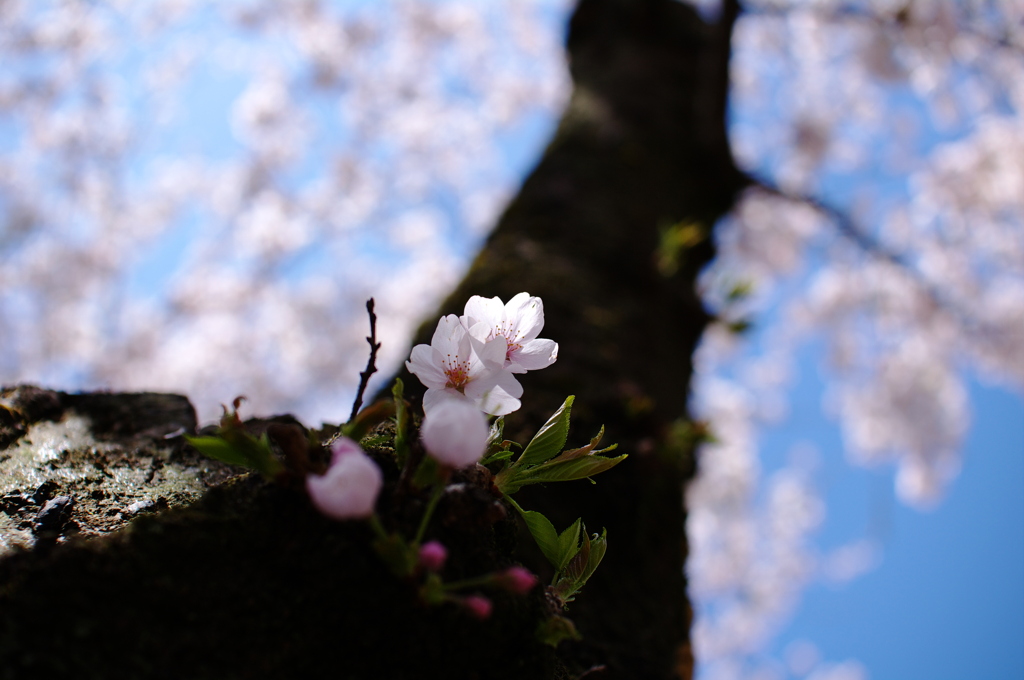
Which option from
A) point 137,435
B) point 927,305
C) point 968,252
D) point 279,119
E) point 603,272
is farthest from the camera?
point 279,119

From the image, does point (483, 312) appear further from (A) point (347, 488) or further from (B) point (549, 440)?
(A) point (347, 488)

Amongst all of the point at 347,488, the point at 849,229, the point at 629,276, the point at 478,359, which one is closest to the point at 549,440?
the point at 478,359

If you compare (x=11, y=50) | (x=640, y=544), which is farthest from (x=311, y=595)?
(x=11, y=50)

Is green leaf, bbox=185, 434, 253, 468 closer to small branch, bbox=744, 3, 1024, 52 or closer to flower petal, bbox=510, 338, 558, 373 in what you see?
flower petal, bbox=510, 338, 558, 373

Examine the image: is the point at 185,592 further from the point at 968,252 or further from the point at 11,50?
the point at 968,252

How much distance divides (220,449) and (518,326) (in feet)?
1.15

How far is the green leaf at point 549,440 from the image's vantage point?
70 centimetres

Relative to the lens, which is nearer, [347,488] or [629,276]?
[347,488]

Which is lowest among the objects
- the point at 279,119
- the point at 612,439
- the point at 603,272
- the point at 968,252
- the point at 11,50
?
the point at 612,439

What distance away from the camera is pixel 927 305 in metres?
6.07

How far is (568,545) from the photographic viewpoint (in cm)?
72

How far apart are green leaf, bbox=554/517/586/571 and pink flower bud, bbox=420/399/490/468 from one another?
9.8 inches

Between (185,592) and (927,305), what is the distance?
7125 mm

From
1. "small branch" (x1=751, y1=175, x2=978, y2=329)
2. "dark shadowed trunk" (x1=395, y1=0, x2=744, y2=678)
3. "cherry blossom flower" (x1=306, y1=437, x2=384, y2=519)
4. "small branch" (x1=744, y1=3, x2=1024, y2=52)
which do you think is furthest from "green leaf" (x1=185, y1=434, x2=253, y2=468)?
"small branch" (x1=744, y1=3, x2=1024, y2=52)
